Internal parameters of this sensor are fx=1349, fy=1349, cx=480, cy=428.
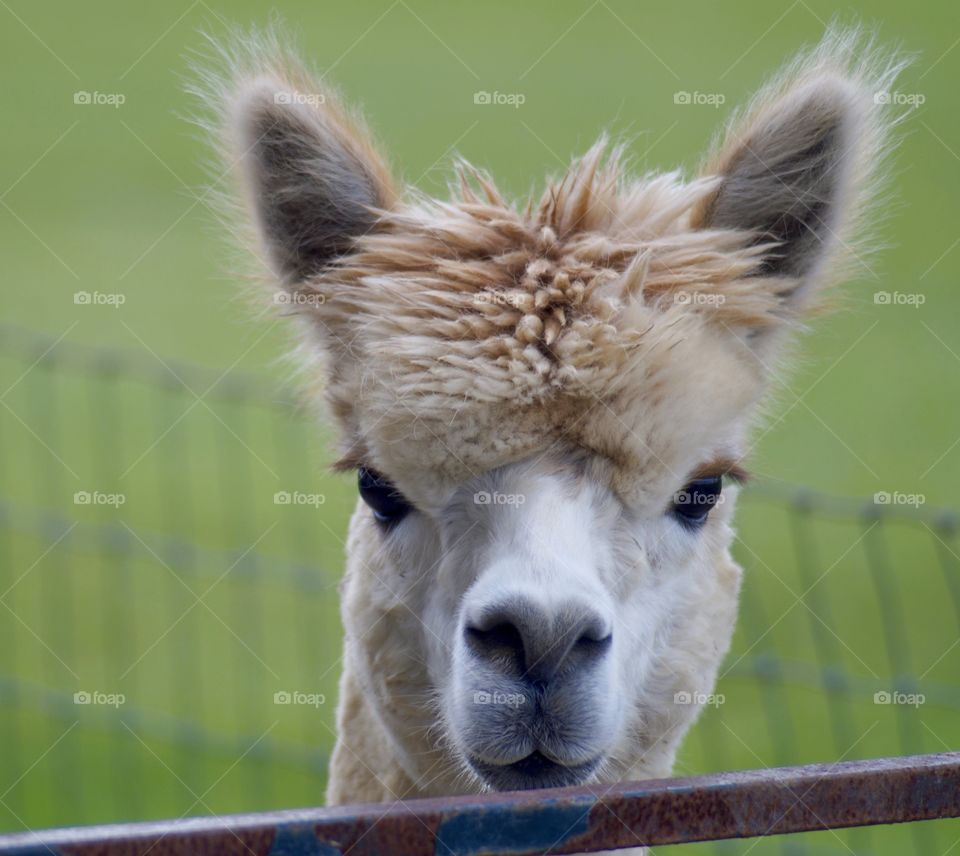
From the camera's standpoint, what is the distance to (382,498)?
271 cm

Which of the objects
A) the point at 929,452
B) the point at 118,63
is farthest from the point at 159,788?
the point at 118,63

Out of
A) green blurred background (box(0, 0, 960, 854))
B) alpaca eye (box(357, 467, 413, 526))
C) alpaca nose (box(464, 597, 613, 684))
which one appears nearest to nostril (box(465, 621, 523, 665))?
alpaca nose (box(464, 597, 613, 684))

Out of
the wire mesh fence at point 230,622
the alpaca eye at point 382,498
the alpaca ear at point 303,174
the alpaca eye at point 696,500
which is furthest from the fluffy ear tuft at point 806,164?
the wire mesh fence at point 230,622

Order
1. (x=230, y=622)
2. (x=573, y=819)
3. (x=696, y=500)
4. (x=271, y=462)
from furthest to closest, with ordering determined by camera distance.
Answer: (x=271, y=462)
(x=230, y=622)
(x=696, y=500)
(x=573, y=819)

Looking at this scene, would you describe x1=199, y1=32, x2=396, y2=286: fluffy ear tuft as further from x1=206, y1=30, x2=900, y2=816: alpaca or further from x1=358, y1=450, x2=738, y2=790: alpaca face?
x1=358, y1=450, x2=738, y2=790: alpaca face

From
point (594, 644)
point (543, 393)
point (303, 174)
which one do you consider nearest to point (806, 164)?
point (543, 393)

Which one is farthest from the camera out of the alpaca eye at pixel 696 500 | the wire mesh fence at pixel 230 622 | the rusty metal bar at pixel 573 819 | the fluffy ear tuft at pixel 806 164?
the wire mesh fence at pixel 230 622

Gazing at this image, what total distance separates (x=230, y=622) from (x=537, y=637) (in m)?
6.90

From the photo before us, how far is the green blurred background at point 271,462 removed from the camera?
273 inches

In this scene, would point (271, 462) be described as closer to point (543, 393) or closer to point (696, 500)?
point (696, 500)

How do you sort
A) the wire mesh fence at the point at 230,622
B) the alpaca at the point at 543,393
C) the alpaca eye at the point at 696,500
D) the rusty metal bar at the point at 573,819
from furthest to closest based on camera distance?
the wire mesh fence at the point at 230,622 → the alpaca eye at the point at 696,500 → the alpaca at the point at 543,393 → the rusty metal bar at the point at 573,819

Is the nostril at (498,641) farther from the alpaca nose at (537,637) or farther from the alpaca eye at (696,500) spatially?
the alpaca eye at (696,500)

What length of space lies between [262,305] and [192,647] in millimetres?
6023

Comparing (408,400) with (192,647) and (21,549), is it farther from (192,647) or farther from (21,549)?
(21,549)
